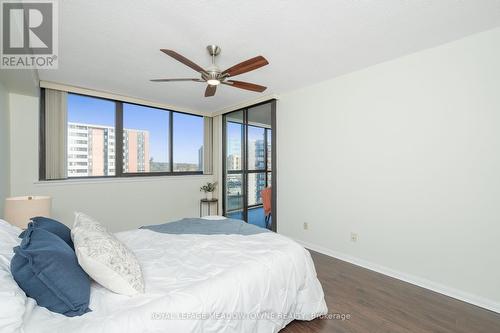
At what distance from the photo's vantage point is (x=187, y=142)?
4.82 meters

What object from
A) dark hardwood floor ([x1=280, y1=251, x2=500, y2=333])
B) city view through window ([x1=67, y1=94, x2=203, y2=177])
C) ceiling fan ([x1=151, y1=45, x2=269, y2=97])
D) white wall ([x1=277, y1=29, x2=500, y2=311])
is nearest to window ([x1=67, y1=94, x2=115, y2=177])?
city view through window ([x1=67, y1=94, x2=203, y2=177])

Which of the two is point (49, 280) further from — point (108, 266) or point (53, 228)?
point (53, 228)

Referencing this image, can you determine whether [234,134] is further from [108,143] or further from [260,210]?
[108,143]

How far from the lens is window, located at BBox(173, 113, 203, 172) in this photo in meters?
4.62

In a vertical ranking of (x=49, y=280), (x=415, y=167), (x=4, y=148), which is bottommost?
(x=49, y=280)

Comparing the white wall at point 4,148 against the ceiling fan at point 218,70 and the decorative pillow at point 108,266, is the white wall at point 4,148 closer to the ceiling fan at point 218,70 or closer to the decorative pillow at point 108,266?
the ceiling fan at point 218,70

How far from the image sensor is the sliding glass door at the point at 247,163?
452cm

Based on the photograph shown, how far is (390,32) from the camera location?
2041 millimetres

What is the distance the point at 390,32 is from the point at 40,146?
458 cm

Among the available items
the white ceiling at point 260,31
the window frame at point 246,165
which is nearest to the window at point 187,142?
the window frame at point 246,165

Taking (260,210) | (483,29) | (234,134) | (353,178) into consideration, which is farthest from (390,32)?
(260,210)

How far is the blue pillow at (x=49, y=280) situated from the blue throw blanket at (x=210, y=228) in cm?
108

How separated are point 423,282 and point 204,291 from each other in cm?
244

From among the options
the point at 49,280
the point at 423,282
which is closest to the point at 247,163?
the point at 423,282
